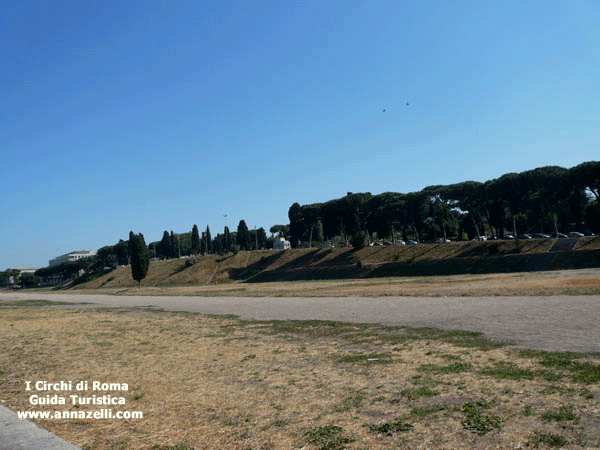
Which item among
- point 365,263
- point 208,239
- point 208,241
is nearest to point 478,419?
point 365,263

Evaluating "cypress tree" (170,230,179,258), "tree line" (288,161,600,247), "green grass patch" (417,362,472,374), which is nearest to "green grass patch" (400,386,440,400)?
"green grass patch" (417,362,472,374)

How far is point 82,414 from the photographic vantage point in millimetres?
9656

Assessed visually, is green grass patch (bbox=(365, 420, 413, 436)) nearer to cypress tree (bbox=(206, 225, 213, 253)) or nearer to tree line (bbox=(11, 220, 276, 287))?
tree line (bbox=(11, 220, 276, 287))

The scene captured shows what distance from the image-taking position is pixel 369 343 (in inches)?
666

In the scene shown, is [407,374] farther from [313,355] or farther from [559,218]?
[559,218]

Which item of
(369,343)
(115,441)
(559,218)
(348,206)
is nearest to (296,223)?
(348,206)

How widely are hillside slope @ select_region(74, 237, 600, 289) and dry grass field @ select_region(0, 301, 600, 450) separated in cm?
6153

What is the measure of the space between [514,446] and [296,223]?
139321 mm

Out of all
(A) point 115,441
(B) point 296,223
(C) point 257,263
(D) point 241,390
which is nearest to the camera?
(A) point 115,441

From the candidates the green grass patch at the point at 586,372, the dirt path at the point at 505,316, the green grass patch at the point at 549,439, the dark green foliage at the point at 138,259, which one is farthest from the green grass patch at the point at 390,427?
the dark green foliage at the point at 138,259

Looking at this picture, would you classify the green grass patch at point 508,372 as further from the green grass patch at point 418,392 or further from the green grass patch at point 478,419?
the green grass patch at point 478,419

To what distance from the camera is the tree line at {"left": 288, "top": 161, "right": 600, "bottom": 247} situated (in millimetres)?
89312

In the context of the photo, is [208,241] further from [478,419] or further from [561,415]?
[561,415]

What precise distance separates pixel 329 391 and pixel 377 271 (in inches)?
3145
